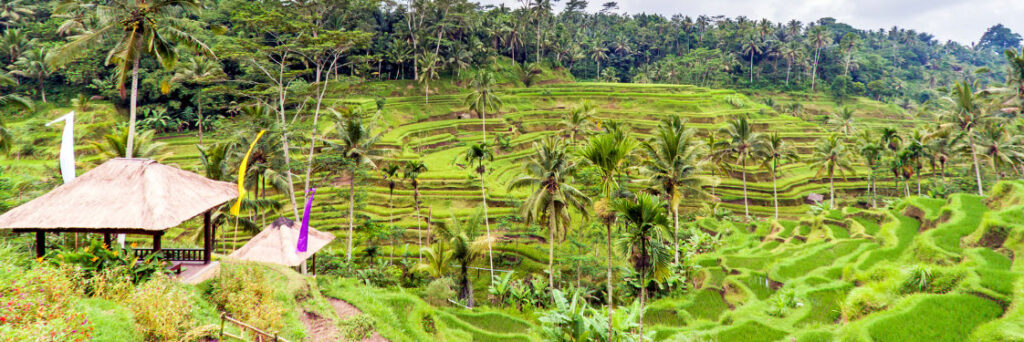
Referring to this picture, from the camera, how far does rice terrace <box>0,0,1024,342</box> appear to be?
9281 mm

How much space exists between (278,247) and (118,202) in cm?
619

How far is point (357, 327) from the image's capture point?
10.8 m

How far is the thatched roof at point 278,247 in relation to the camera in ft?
48.9

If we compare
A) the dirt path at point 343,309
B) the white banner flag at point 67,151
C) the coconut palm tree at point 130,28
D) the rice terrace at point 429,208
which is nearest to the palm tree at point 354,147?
the rice terrace at point 429,208

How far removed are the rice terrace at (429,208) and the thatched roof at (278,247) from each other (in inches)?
3.7

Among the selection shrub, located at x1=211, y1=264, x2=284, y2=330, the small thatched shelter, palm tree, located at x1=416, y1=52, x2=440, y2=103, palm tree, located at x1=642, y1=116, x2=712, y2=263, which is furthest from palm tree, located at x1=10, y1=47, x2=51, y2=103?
palm tree, located at x1=642, y1=116, x2=712, y2=263

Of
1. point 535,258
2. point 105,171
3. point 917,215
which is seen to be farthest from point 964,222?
point 105,171

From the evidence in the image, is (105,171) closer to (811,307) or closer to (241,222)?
(241,222)

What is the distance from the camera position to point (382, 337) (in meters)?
11.2

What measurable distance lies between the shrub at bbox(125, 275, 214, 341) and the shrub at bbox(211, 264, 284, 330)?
117 centimetres

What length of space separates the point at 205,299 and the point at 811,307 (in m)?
17.1

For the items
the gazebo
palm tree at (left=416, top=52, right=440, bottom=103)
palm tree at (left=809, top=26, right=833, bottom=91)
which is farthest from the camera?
palm tree at (left=809, top=26, right=833, bottom=91)

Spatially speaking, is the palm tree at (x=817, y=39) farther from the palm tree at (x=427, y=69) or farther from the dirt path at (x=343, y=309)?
the dirt path at (x=343, y=309)

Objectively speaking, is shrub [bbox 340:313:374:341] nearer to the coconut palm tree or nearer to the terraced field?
the coconut palm tree
